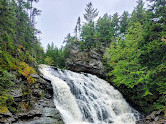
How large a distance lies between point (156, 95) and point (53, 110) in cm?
1093

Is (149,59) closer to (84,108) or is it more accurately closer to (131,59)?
(131,59)

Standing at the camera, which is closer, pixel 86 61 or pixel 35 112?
pixel 35 112

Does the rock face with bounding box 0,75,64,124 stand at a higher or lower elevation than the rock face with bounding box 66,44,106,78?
lower

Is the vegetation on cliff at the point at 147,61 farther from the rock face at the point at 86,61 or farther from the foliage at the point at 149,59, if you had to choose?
the rock face at the point at 86,61

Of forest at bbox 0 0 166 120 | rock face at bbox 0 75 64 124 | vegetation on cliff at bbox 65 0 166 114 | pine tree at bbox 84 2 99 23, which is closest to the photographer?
rock face at bbox 0 75 64 124

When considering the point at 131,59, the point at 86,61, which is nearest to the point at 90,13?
the point at 86,61

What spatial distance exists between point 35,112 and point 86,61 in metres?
17.7

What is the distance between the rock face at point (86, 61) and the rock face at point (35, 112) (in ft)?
46.6

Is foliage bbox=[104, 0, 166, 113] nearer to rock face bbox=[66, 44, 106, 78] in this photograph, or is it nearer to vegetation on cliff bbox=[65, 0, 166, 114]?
vegetation on cliff bbox=[65, 0, 166, 114]

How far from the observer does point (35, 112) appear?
7754 millimetres

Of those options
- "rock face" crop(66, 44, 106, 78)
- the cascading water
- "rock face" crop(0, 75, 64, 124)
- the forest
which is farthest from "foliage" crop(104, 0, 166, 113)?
"rock face" crop(66, 44, 106, 78)

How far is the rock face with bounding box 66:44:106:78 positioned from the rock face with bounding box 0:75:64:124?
46.6 feet

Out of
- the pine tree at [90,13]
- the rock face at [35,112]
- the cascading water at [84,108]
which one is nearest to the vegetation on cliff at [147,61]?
the cascading water at [84,108]

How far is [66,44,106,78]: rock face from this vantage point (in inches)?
933
